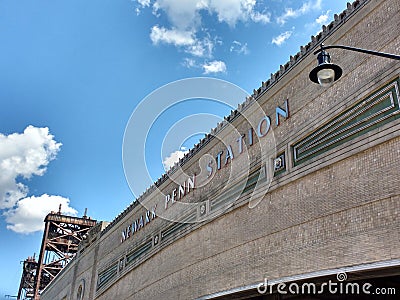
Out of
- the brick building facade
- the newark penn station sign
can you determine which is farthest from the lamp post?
the newark penn station sign

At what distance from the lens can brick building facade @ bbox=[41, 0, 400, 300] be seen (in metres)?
10.4

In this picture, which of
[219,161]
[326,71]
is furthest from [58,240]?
[326,71]

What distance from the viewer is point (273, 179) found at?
14.0 meters

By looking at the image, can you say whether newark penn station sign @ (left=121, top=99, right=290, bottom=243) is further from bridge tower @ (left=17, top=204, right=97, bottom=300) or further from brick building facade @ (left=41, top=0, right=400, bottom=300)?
bridge tower @ (left=17, top=204, right=97, bottom=300)

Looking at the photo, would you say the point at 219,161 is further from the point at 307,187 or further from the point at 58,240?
the point at 58,240

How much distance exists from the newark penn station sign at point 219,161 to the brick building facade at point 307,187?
0.50 feet

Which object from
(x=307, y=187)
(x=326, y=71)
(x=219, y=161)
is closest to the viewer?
(x=326, y=71)

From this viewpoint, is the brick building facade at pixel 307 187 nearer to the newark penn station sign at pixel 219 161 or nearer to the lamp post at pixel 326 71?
the newark penn station sign at pixel 219 161

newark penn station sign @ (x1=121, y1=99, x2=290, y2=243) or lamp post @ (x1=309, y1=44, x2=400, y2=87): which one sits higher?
newark penn station sign @ (x1=121, y1=99, x2=290, y2=243)

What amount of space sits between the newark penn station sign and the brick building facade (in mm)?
153

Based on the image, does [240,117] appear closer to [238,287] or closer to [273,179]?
[273,179]

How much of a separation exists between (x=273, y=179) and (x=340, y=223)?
11.0 ft

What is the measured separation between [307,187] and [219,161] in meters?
6.03

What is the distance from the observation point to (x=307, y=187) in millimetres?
12453
